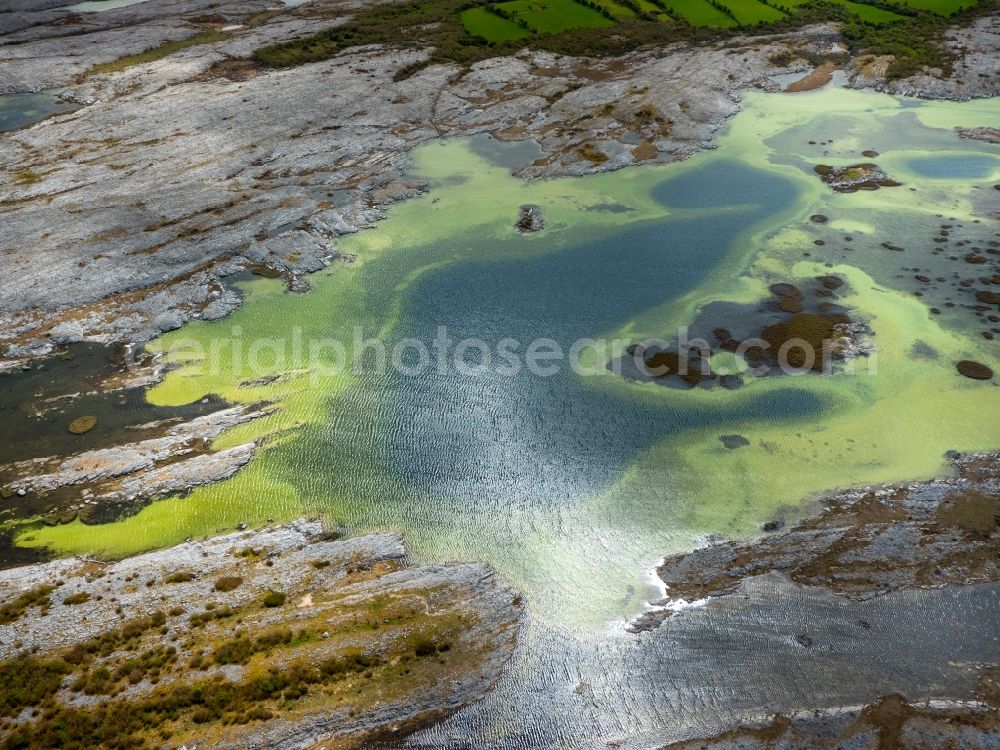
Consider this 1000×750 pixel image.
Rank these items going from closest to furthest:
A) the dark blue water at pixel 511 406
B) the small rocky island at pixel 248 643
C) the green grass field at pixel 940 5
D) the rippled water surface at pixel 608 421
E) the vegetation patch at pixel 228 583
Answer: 1. the small rocky island at pixel 248 643
2. the rippled water surface at pixel 608 421
3. the vegetation patch at pixel 228 583
4. the dark blue water at pixel 511 406
5. the green grass field at pixel 940 5

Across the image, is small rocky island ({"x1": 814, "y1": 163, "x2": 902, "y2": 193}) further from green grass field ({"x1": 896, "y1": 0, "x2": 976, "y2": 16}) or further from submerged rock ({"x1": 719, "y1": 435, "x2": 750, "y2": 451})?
green grass field ({"x1": 896, "y1": 0, "x2": 976, "y2": 16})

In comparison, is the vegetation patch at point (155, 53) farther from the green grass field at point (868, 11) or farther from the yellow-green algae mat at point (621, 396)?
the green grass field at point (868, 11)

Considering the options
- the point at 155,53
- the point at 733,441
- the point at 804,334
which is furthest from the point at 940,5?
the point at 155,53

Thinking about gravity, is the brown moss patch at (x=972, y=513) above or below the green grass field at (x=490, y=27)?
below

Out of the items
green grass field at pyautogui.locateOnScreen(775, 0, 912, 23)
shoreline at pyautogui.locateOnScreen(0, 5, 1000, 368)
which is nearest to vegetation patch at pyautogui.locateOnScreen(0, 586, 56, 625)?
shoreline at pyautogui.locateOnScreen(0, 5, 1000, 368)

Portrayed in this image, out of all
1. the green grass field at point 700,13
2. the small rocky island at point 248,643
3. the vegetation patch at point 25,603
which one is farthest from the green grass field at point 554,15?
the vegetation patch at point 25,603

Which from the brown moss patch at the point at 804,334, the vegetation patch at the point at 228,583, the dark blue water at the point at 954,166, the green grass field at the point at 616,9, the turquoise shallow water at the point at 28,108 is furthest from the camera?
the green grass field at the point at 616,9

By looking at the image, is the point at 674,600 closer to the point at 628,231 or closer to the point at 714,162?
the point at 628,231
